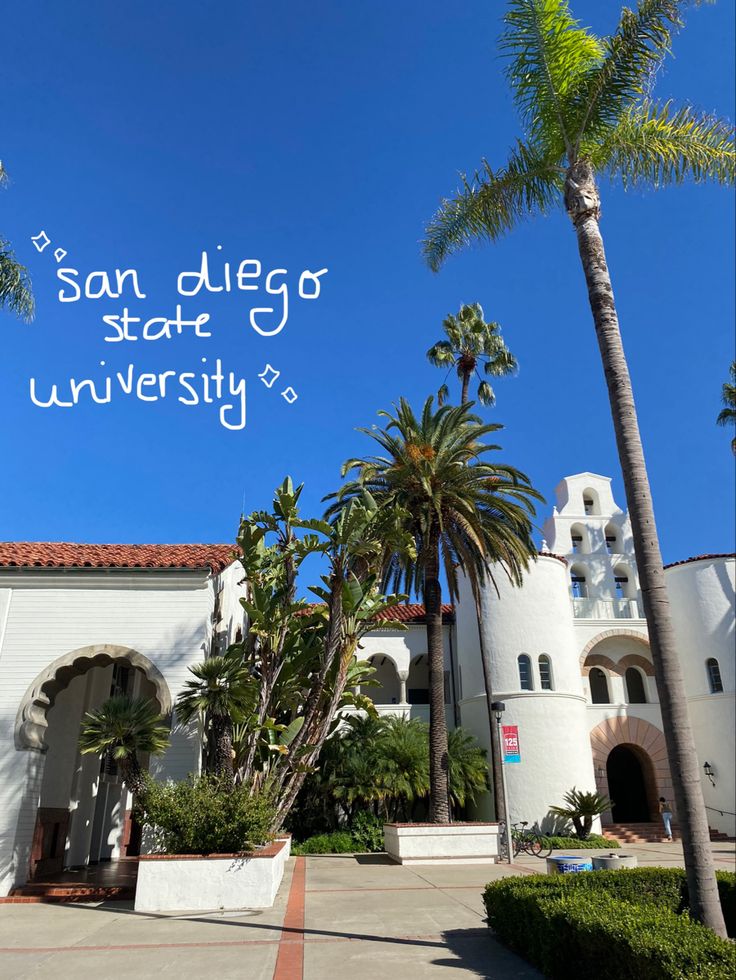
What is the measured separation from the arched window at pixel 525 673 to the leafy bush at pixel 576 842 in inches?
213

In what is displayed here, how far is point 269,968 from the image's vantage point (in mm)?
7832

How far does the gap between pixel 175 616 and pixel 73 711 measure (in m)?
5.77

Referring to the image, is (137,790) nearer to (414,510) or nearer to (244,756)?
(244,756)

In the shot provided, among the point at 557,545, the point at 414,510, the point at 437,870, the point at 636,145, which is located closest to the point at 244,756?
the point at 437,870

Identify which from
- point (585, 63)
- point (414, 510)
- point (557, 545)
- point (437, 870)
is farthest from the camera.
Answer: point (557, 545)

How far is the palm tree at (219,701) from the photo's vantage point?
46.2 ft

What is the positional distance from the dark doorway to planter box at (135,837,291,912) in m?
22.7

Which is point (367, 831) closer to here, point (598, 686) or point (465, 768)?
point (465, 768)

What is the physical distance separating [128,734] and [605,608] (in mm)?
23974

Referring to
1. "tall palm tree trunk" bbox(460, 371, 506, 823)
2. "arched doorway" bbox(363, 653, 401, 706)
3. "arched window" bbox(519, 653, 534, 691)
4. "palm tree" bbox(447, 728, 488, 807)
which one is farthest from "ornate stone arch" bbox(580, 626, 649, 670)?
"arched doorway" bbox(363, 653, 401, 706)

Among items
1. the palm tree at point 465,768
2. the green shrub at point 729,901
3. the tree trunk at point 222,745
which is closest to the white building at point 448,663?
the tree trunk at point 222,745

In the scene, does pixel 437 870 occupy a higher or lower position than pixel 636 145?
lower

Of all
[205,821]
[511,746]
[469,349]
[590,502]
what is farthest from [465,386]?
[205,821]

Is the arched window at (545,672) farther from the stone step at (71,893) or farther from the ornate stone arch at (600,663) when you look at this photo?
the stone step at (71,893)
